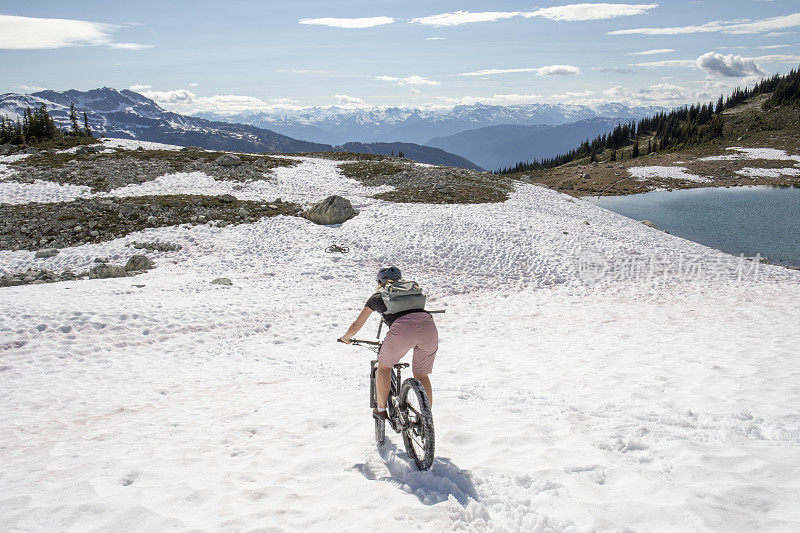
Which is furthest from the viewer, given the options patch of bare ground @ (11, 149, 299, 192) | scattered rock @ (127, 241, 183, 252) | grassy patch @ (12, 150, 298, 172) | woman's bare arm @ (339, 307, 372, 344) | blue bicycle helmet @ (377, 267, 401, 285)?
grassy patch @ (12, 150, 298, 172)

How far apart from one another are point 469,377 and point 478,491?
563cm

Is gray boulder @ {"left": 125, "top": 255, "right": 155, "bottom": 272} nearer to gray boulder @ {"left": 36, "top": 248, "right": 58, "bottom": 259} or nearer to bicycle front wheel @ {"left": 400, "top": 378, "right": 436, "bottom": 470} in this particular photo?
gray boulder @ {"left": 36, "top": 248, "right": 58, "bottom": 259}

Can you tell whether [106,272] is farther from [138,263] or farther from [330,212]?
[330,212]

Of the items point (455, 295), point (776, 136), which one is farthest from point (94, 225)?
point (776, 136)

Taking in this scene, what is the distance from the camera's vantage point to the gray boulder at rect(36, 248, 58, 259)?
23000 mm

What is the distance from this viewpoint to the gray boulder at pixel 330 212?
30078 millimetres

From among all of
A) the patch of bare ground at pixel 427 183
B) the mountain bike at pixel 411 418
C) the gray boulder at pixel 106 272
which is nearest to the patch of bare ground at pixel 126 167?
the patch of bare ground at pixel 427 183

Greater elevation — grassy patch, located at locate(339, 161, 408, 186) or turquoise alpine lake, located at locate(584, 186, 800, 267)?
grassy patch, located at locate(339, 161, 408, 186)

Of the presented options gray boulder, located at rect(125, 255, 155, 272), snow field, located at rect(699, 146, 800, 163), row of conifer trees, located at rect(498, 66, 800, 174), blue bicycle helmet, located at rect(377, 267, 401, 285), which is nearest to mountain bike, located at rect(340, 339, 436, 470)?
blue bicycle helmet, located at rect(377, 267, 401, 285)

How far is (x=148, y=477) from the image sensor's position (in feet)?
19.7

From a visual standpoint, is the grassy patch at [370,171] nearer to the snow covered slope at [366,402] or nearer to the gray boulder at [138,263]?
the snow covered slope at [366,402]

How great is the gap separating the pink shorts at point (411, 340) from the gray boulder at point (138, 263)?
68.4 feet

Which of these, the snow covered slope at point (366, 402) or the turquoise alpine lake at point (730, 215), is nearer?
the snow covered slope at point (366, 402)

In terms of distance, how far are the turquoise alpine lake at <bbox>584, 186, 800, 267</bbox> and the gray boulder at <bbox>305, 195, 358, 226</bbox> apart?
34671mm
